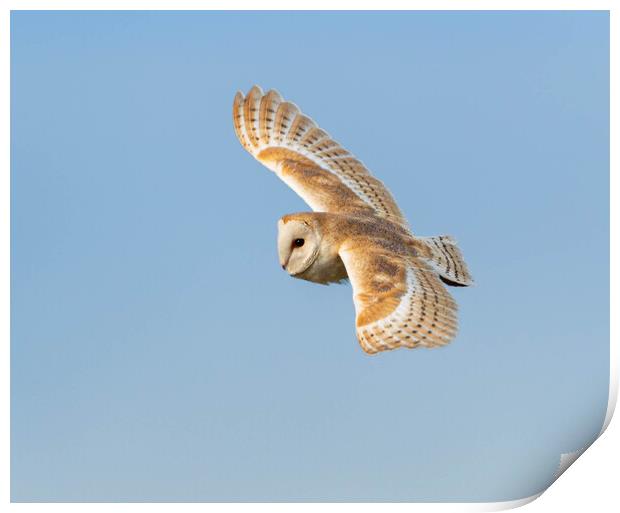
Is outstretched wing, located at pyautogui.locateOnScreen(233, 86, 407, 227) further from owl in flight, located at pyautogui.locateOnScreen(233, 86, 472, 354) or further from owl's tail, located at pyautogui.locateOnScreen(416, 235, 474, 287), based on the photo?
owl's tail, located at pyautogui.locateOnScreen(416, 235, 474, 287)

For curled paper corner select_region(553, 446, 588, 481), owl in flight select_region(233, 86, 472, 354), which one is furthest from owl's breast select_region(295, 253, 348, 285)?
curled paper corner select_region(553, 446, 588, 481)

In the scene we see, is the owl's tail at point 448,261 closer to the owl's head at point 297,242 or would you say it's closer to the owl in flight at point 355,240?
the owl in flight at point 355,240

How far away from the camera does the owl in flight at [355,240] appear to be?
2.97 meters

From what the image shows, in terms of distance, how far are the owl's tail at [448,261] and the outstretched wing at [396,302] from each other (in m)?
0.06

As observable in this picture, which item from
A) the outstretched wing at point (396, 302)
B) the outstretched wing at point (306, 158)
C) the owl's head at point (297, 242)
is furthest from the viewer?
the outstretched wing at point (306, 158)

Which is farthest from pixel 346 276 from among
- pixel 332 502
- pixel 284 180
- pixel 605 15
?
pixel 605 15

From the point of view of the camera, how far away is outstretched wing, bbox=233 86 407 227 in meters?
3.53

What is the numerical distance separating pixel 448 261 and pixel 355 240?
271 mm

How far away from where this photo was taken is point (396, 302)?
3018 millimetres

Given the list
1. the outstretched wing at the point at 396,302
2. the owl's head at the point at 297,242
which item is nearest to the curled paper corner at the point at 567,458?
the outstretched wing at the point at 396,302

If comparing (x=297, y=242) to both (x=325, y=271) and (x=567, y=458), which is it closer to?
(x=325, y=271)

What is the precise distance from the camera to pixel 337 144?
144 inches

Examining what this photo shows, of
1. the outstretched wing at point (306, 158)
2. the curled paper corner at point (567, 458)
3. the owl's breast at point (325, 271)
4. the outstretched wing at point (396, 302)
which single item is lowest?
the curled paper corner at point (567, 458)
